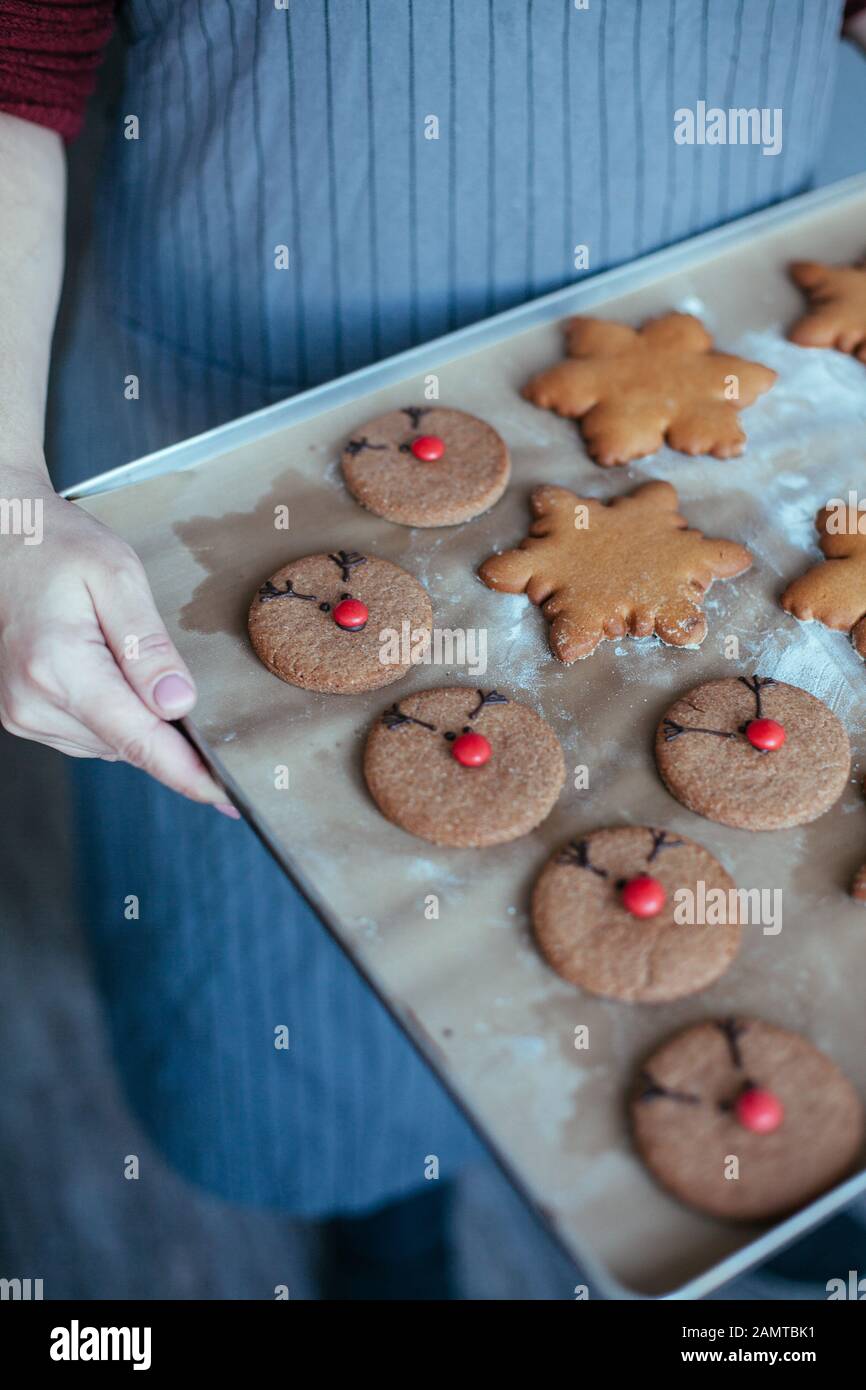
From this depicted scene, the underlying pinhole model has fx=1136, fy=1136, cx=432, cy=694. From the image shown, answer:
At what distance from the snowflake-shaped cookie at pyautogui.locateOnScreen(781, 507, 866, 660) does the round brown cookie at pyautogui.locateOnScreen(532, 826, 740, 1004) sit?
309 mm

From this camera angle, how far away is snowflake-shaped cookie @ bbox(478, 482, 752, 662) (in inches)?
44.4

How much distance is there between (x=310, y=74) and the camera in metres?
1.19

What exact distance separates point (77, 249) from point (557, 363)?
131 cm

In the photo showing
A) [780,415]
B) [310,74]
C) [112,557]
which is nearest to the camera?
[112,557]

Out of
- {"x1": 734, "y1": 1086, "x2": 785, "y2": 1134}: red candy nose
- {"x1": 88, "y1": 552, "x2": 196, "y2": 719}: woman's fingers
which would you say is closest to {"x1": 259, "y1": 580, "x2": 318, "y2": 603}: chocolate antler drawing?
{"x1": 88, "y1": 552, "x2": 196, "y2": 719}: woman's fingers

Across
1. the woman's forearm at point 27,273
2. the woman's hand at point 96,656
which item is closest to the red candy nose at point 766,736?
the woman's hand at point 96,656

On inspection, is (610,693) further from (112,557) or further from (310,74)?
(310,74)

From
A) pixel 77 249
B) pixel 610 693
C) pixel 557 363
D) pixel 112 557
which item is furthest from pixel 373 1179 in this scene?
pixel 77 249

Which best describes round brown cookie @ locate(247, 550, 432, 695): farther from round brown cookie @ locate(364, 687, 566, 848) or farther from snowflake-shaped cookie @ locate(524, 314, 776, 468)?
snowflake-shaped cookie @ locate(524, 314, 776, 468)

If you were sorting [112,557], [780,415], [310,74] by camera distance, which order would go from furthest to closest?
1. [780,415]
2. [310,74]
3. [112,557]

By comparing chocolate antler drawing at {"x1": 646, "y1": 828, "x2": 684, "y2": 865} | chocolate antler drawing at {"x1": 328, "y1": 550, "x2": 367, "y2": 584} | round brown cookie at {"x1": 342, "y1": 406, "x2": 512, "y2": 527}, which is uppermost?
round brown cookie at {"x1": 342, "y1": 406, "x2": 512, "y2": 527}

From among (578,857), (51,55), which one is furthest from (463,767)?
(51,55)

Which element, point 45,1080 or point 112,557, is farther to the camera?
point 45,1080

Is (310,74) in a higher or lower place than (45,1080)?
higher
